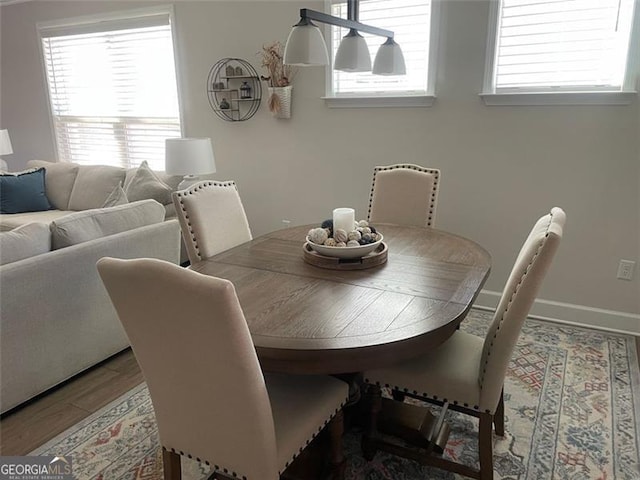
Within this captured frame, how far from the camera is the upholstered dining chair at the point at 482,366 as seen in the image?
4.43ft

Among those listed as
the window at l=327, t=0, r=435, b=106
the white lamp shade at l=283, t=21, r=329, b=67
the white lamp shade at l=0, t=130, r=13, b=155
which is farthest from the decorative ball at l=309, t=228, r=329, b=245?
the white lamp shade at l=0, t=130, r=13, b=155

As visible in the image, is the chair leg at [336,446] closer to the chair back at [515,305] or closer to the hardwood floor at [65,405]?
the chair back at [515,305]

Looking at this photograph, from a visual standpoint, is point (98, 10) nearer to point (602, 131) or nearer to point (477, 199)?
point (477, 199)

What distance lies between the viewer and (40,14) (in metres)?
4.79

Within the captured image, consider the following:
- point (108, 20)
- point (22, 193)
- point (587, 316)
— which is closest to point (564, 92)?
point (587, 316)

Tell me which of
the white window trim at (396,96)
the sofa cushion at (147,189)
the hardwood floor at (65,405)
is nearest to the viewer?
the hardwood floor at (65,405)

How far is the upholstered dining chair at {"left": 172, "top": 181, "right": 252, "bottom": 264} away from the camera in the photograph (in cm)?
209

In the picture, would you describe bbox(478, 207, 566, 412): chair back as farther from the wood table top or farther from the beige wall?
the beige wall

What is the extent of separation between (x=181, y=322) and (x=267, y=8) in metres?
3.14

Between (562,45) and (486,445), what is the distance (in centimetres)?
232

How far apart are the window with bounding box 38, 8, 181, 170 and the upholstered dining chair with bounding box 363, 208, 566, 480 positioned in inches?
139

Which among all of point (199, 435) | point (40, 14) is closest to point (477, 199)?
point (199, 435)

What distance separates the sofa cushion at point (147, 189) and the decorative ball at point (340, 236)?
223 cm

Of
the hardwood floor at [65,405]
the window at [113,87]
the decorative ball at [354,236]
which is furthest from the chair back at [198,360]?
the window at [113,87]
